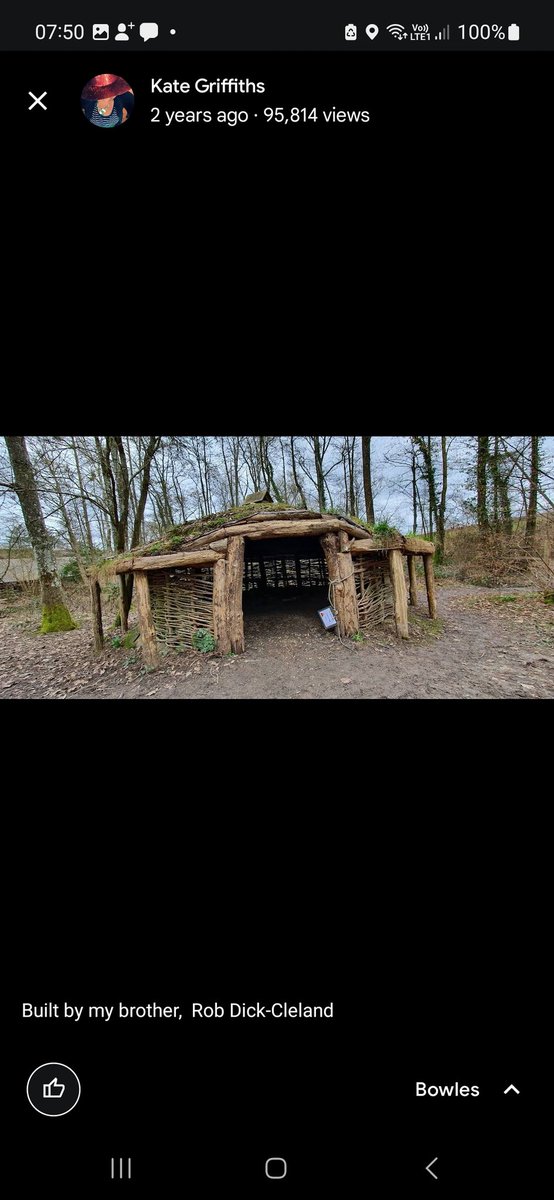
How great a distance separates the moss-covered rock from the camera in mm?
4328

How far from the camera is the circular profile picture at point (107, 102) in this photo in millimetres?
855

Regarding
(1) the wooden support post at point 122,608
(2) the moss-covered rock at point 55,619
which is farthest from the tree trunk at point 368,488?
(2) the moss-covered rock at point 55,619

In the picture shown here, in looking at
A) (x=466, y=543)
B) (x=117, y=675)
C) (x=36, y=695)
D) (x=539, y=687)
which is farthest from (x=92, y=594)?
(x=466, y=543)

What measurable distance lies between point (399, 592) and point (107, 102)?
417cm

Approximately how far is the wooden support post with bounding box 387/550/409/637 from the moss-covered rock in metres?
4.46

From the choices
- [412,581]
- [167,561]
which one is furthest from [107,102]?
[412,581]

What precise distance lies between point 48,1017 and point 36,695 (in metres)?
2.14

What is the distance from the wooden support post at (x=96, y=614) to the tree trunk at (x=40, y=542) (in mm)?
480

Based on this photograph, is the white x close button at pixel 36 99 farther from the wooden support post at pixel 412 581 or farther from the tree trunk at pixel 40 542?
the wooden support post at pixel 412 581

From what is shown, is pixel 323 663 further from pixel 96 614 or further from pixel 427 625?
pixel 96 614

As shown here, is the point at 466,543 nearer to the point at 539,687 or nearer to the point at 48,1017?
the point at 539,687
